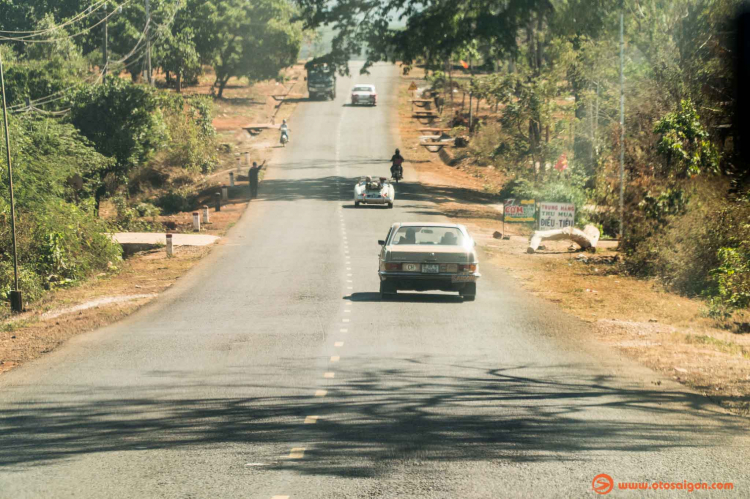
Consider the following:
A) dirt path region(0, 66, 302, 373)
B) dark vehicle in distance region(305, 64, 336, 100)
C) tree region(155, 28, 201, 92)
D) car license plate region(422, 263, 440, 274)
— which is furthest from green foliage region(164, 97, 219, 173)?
car license plate region(422, 263, 440, 274)

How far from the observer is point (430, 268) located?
57.3 ft

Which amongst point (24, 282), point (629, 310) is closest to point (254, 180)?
point (24, 282)

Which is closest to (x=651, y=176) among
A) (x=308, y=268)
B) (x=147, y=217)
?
(x=308, y=268)

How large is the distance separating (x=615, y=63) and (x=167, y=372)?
35190mm

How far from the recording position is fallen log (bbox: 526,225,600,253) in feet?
89.2

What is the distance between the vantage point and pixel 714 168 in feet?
71.5

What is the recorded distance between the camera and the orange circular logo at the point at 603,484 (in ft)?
22.9

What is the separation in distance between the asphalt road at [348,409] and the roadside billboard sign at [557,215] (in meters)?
9.03

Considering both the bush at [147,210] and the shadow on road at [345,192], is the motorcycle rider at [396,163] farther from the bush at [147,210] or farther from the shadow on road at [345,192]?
the bush at [147,210]

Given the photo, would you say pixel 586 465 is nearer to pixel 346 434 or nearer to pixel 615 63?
pixel 346 434

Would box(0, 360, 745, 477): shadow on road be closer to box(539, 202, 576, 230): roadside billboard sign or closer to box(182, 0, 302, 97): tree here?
box(539, 202, 576, 230): roadside billboard sign

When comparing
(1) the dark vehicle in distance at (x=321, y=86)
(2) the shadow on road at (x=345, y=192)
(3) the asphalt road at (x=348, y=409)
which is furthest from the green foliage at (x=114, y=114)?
(1) the dark vehicle in distance at (x=321, y=86)

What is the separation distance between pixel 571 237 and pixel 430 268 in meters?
11.2

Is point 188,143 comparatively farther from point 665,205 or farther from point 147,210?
point 665,205
